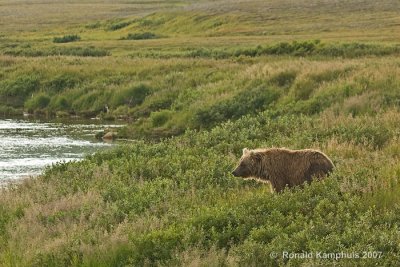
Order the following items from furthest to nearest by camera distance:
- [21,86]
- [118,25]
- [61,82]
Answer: [118,25] < [21,86] < [61,82]

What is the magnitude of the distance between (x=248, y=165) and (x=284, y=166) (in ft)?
2.25

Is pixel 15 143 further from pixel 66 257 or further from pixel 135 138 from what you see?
pixel 66 257

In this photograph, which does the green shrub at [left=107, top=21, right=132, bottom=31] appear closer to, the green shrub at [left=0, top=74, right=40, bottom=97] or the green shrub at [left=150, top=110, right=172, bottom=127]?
the green shrub at [left=0, top=74, right=40, bottom=97]

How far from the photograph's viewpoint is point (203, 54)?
4647 centimetres

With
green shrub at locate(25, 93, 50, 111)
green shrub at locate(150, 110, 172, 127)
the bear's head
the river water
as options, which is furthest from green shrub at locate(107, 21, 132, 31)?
the bear's head

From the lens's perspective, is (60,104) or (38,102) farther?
(38,102)

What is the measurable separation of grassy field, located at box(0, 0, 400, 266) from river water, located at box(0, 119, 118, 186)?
2.28 meters

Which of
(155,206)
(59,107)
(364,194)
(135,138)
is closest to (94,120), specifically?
(59,107)

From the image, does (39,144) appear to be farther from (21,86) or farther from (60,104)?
(21,86)

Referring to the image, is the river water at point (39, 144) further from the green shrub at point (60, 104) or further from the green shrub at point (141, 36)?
the green shrub at point (141, 36)

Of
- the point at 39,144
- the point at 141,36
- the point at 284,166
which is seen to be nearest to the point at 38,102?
the point at 39,144

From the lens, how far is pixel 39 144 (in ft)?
86.3

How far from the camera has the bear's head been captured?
41.2 ft

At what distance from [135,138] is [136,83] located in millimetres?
9023
